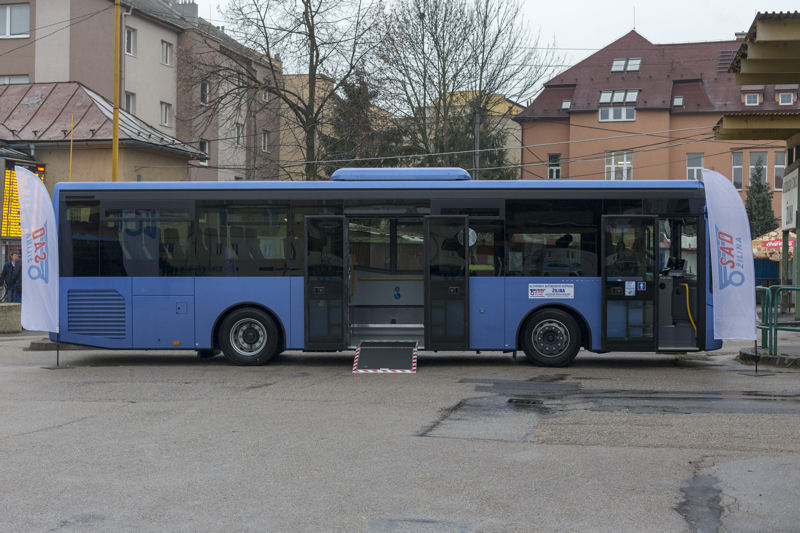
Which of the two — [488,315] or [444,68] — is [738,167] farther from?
[488,315]

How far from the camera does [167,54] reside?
155 feet

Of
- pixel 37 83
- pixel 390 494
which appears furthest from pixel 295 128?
pixel 390 494

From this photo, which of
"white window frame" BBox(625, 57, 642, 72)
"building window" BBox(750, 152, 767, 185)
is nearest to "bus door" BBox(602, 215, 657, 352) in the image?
"building window" BBox(750, 152, 767, 185)

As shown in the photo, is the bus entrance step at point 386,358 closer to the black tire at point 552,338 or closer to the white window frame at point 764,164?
the black tire at point 552,338

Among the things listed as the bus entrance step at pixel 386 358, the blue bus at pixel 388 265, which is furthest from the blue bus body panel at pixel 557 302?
the bus entrance step at pixel 386 358

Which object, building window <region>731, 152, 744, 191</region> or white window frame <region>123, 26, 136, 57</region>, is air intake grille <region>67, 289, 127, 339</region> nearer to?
white window frame <region>123, 26, 136, 57</region>

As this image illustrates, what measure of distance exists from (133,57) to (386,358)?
33701 mm

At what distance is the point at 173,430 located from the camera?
30.2 feet

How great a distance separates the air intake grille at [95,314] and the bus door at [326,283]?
319 centimetres

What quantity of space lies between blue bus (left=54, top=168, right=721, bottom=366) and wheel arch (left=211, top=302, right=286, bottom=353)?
0.02m

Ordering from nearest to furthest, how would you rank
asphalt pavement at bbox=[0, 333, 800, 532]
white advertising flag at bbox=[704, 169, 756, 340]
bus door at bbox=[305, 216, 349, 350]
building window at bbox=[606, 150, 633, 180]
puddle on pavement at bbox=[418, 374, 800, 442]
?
asphalt pavement at bbox=[0, 333, 800, 532] < puddle on pavement at bbox=[418, 374, 800, 442] < white advertising flag at bbox=[704, 169, 756, 340] < bus door at bbox=[305, 216, 349, 350] < building window at bbox=[606, 150, 633, 180]

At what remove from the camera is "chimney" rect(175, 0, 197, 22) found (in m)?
52.6

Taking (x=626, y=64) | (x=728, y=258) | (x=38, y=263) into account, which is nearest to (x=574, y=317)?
(x=728, y=258)

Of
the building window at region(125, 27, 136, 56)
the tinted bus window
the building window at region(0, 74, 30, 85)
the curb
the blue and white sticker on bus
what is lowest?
the curb
